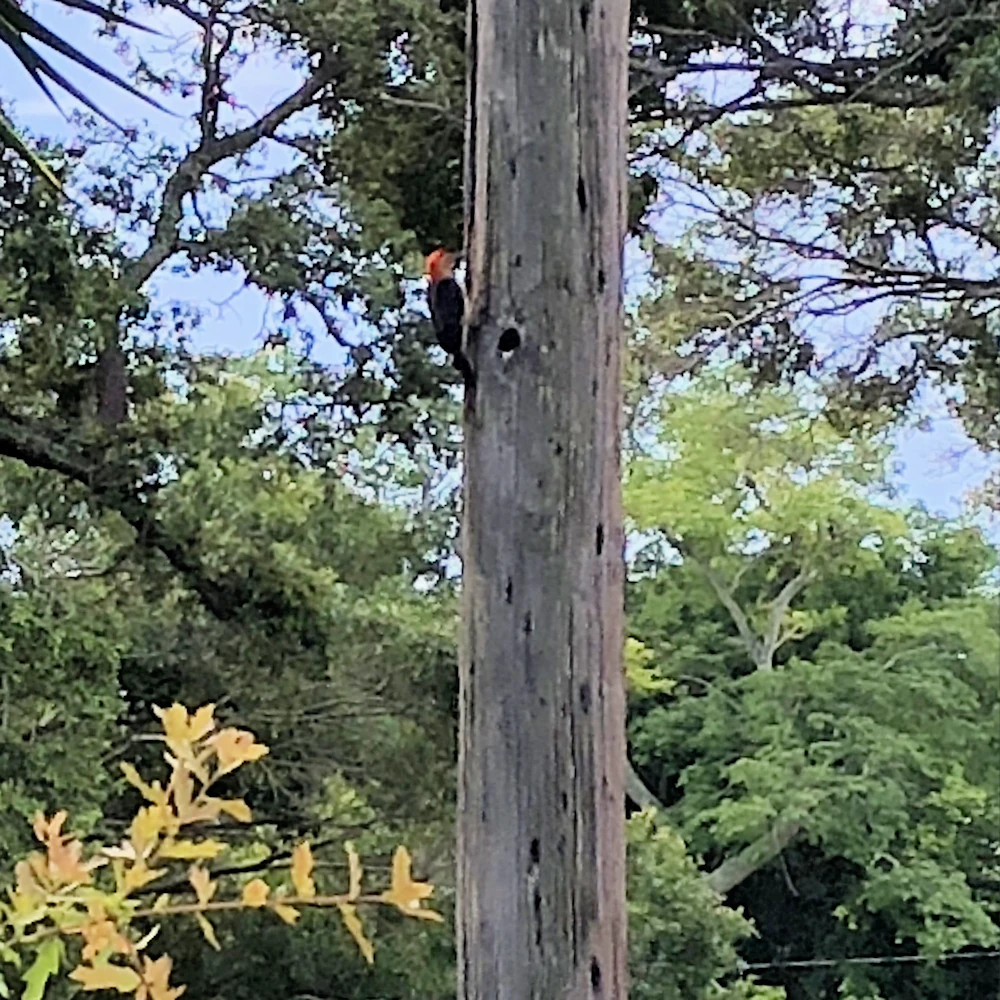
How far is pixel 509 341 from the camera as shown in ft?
3.86

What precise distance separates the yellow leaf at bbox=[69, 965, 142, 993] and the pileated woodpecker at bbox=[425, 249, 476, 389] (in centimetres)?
65

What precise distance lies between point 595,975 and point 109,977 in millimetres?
636

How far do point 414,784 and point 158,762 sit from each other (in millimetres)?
534

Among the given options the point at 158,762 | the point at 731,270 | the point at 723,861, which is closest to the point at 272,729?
the point at 158,762

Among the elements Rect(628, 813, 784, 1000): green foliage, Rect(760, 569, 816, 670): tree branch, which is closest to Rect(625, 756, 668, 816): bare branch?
Rect(760, 569, 816, 670): tree branch

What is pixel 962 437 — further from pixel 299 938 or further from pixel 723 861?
pixel 299 938

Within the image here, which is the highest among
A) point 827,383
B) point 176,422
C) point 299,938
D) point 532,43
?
point 827,383

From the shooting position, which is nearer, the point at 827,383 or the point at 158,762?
the point at 158,762

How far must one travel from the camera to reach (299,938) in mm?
3201

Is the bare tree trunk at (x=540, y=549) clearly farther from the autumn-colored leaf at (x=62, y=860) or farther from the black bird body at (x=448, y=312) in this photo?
the autumn-colored leaf at (x=62, y=860)

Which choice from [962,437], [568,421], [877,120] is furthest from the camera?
[962,437]

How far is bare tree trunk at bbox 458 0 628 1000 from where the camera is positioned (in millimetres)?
1165

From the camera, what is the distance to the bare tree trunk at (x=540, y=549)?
1165 mm

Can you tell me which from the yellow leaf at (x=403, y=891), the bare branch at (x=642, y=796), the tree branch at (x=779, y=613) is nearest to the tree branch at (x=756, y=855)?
the bare branch at (x=642, y=796)
